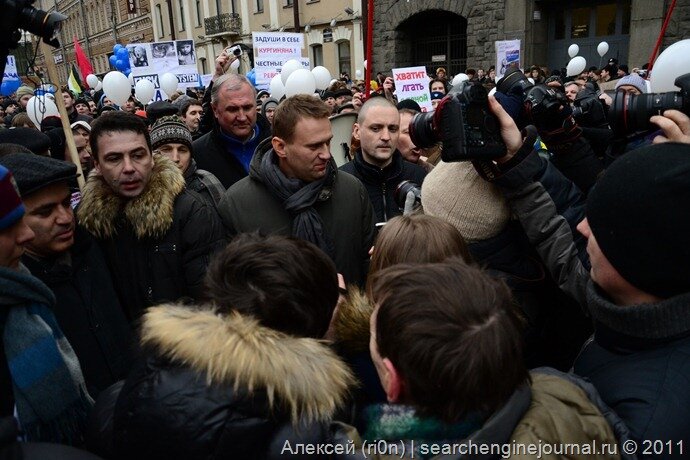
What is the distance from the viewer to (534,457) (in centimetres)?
96

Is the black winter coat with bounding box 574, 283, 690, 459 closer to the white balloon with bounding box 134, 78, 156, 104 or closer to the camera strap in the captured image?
the camera strap

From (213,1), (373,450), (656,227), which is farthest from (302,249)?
(213,1)

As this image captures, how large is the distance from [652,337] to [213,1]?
108 ft

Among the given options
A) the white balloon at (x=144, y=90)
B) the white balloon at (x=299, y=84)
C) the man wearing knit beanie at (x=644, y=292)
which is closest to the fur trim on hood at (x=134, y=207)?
the man wearing knit beanie at (x=644, y=292)

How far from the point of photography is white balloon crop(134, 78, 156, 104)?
9719 mm

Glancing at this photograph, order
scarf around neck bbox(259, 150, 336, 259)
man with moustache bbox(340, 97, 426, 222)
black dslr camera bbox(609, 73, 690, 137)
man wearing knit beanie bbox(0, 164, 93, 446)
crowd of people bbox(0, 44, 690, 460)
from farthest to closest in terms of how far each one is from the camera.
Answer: man with moustache bbox(340, 97, 426, 222) < scarf around neck bbox(259, 150, 336, 259) < black dslr camera bbox(609, 73, 690, 137) < man wearing knit beanie bbox(0, 164, 93, 446) < crowd of people bbox(0, 44, 690, 460)

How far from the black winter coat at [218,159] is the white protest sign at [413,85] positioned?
343 cm

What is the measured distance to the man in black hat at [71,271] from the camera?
66.1 inches

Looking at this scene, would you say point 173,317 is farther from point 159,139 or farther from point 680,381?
point 159,139

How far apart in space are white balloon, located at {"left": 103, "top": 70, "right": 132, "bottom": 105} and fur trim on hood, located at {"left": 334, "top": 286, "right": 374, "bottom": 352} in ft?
28.0

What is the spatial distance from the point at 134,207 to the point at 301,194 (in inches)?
27.9

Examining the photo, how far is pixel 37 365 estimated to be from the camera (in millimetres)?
1417

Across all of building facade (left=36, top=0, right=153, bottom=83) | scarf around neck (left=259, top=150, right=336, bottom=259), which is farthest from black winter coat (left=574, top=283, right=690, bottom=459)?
building facade (left=36, top=0, right=153, bottom=83)

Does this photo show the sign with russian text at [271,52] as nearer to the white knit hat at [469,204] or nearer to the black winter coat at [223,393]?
the white knit hat at [469,204]
